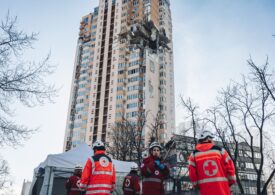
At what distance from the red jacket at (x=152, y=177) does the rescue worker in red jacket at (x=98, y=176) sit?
0.84m

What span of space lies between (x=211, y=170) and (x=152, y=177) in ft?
5.84

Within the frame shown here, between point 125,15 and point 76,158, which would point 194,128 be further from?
point 125,15

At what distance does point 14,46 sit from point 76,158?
6149 millimetres

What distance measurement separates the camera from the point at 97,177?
5547 mm

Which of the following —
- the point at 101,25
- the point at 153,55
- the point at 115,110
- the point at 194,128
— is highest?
the point at 101,25

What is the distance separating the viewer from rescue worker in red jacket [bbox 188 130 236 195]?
4566 mm

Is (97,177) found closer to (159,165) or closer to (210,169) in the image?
(159,165)

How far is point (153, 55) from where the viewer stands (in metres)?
65.0

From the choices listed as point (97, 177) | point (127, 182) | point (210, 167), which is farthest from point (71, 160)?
point (210, 167)

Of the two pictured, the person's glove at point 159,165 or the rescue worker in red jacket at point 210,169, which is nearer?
the rescue worker in red jacket at point 210,169

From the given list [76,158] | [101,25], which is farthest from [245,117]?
[101,25]

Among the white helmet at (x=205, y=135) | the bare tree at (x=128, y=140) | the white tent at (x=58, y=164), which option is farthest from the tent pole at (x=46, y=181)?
the bare tree at (x=128, y=140)

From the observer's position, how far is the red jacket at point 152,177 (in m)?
5.91

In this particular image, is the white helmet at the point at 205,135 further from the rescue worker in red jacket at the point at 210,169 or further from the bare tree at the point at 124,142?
the bare tree at the point at 124,142
